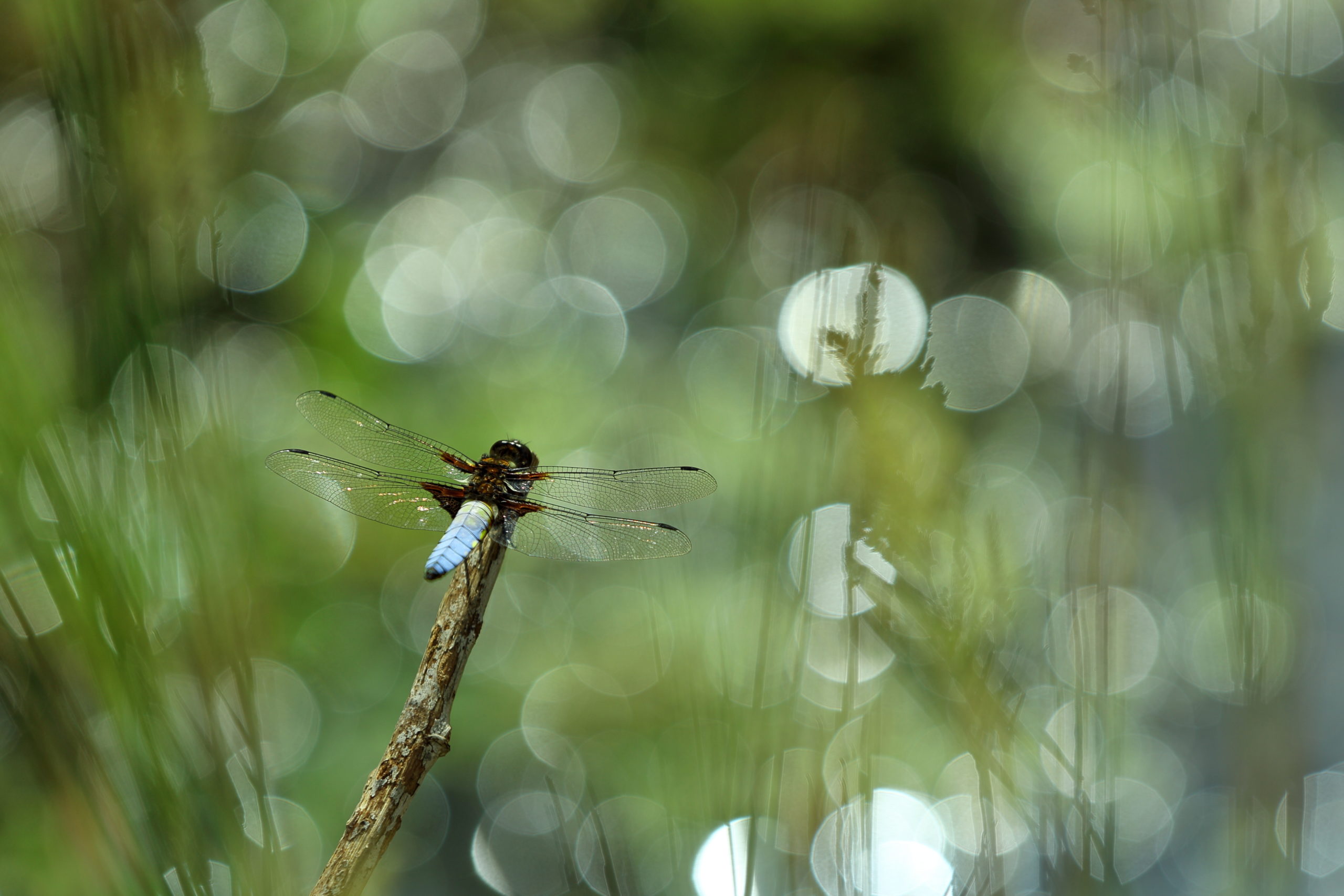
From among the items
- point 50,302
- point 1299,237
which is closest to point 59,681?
point 1299,237

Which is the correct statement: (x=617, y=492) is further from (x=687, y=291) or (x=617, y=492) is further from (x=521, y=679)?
(x=687, y=291)

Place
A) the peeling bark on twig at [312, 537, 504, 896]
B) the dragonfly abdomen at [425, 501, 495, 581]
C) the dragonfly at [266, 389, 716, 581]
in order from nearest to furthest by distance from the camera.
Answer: the peeling bark on twig at [312, 537, 504, 896], the dragonfly abdomen at [425, 501, 495, 581], the dragonfly at [266, 389, 716, 581]

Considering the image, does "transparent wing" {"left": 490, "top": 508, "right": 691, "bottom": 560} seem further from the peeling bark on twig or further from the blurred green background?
the peeling bark on twig

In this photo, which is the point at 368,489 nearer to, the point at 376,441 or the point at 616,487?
the point at 376,441

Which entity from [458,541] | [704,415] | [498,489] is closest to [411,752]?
[458,541]

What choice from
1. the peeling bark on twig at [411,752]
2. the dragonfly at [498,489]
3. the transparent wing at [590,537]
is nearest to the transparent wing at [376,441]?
the dragonfly at [498,489]

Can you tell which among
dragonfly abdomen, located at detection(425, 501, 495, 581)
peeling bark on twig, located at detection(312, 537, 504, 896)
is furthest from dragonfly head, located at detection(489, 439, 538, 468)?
peeling bark on twig, located at detection(312, 537, 504, 896)
